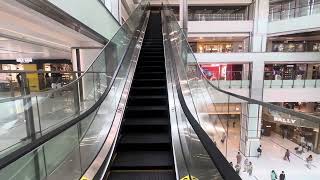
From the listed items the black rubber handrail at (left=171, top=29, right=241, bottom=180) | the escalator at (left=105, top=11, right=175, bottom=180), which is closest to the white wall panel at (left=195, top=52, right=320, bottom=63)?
the escalator at (left=105, top=11, right=175, bottom=180)

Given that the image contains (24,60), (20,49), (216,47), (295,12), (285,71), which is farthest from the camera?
(216,47)

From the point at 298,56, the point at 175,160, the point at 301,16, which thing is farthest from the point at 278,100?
the point at 175,160

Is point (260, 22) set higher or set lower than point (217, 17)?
lower

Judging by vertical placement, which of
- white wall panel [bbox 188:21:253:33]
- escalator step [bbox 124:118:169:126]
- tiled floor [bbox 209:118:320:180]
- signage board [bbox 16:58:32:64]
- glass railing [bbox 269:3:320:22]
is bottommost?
tiled floor [bbox 209:118:320:180]

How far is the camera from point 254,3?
15.3m

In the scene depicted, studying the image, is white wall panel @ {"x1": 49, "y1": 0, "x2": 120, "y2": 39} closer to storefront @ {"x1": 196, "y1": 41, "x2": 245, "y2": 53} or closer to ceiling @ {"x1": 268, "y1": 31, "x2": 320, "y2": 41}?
storefront @ {"x1": 196, "y1": 41, "x2": 245, "y2": 53}

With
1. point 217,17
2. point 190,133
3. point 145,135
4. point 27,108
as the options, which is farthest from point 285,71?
point 27,108

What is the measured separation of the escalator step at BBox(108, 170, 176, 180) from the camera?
2.83 meters

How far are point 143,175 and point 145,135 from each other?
77cm

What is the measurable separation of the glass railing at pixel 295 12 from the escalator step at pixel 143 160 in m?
12.3

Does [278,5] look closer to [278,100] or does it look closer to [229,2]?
[229,2]

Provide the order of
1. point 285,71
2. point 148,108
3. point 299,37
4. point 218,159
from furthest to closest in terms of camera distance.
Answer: point 285,71 → point 299,37 → point 148,108 → point 218,159

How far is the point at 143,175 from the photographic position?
291 cm

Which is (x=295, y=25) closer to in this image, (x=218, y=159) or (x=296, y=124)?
(x=296, y=124)
